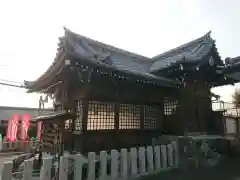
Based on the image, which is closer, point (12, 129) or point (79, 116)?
point (79, 116)

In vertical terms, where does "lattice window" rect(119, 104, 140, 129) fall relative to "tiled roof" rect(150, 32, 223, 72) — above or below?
below

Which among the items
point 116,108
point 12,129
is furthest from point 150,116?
point 12,129

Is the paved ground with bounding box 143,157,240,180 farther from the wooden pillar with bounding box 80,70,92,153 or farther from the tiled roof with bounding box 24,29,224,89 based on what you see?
the tiled roof with bounding box 24,29,224,89

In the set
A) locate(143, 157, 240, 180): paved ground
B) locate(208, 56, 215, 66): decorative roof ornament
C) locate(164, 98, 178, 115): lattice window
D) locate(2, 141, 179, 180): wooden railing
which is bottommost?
locate(143, 157, 240, 180): paved ground

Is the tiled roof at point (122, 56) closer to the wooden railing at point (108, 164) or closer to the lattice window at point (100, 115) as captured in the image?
the lattice window at point (100, 115)

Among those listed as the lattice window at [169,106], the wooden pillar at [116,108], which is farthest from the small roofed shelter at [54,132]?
the lattice window at [169,106]

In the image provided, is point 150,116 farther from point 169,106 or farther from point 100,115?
point 100,115

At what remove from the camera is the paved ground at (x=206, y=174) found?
6.93 m

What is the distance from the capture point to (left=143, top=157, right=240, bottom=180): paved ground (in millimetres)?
6934

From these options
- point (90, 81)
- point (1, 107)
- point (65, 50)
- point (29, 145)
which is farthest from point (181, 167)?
Result: point (1, 107)

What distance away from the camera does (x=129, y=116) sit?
968 centimetres

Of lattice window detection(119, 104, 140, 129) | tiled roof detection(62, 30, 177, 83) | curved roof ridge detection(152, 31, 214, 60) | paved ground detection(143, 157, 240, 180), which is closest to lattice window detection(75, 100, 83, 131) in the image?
lattice window detection(119, 104, 140, 129)

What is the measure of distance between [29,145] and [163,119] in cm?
1703

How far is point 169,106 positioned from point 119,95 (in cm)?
345
